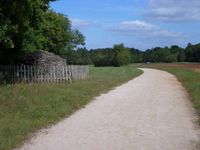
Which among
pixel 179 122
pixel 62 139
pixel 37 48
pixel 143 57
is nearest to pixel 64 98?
pixel 179 122

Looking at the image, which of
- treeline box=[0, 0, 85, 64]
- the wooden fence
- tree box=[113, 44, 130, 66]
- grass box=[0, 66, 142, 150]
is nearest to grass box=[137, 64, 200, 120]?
grass box=[0, 66, 142, 150]

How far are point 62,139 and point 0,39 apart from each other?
566 inches

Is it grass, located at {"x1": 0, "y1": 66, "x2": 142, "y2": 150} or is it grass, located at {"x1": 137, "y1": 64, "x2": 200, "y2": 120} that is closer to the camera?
grass, located at {"x1": 0, "y1": 66, "x2": 142, "y2": 150}

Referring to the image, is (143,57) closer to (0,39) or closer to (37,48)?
(37,48)

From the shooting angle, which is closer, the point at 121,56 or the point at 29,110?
the point at 29,110

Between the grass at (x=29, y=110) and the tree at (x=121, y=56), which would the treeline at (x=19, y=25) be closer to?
the grass at (x=29, y=110)

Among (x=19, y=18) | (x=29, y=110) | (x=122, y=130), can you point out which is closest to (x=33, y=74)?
(x=19, y=18)

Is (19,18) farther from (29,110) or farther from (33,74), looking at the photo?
(29,110)

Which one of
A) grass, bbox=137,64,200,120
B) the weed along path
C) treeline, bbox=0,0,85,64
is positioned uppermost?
treeline, bbox=0,0,85,64

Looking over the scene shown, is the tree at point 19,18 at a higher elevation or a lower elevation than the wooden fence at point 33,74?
higher

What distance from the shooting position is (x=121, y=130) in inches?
448

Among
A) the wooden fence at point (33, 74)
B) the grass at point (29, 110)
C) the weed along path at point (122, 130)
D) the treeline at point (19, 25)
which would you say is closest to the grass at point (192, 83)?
the weed along path at point (122, 130)

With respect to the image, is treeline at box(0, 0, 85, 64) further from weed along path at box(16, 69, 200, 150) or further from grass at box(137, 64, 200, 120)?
grass at box(137, 64, 200, 120)

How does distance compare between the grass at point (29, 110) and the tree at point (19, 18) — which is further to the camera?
the tree at point (19, 18)
